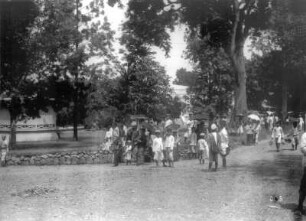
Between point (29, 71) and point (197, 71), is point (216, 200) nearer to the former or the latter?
point (29, 71)

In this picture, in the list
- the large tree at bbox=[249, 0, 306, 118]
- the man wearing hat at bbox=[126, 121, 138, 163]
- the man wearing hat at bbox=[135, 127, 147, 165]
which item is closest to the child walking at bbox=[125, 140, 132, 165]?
the man wearing hat at bbox=[126, 121, 138, 163]

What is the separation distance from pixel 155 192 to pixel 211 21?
2004cm

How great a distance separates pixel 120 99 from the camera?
46.0m

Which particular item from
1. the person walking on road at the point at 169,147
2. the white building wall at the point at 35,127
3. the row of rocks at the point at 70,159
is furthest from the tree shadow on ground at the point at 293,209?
the white building wall at the point at 35,127

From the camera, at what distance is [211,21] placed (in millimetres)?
30734

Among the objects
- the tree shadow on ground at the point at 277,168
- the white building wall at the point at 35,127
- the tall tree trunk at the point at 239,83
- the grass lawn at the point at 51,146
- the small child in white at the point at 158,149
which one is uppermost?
the tall tree trunk at the point at 239,83

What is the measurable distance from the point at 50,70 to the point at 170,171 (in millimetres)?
20529

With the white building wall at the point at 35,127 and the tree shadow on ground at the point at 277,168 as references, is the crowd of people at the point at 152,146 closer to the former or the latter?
the tree shadow on ground at the point at 277,168

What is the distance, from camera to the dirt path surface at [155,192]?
1012cm

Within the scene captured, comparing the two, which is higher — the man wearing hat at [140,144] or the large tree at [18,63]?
the large tree at [18,63]

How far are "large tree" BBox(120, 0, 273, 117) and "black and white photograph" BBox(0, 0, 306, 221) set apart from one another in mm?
85

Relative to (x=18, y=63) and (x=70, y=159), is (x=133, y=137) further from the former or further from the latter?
(x=18, y=63)

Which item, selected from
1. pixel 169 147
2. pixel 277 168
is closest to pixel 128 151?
pixel 169 147

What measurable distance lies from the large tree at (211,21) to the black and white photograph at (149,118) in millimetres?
85
